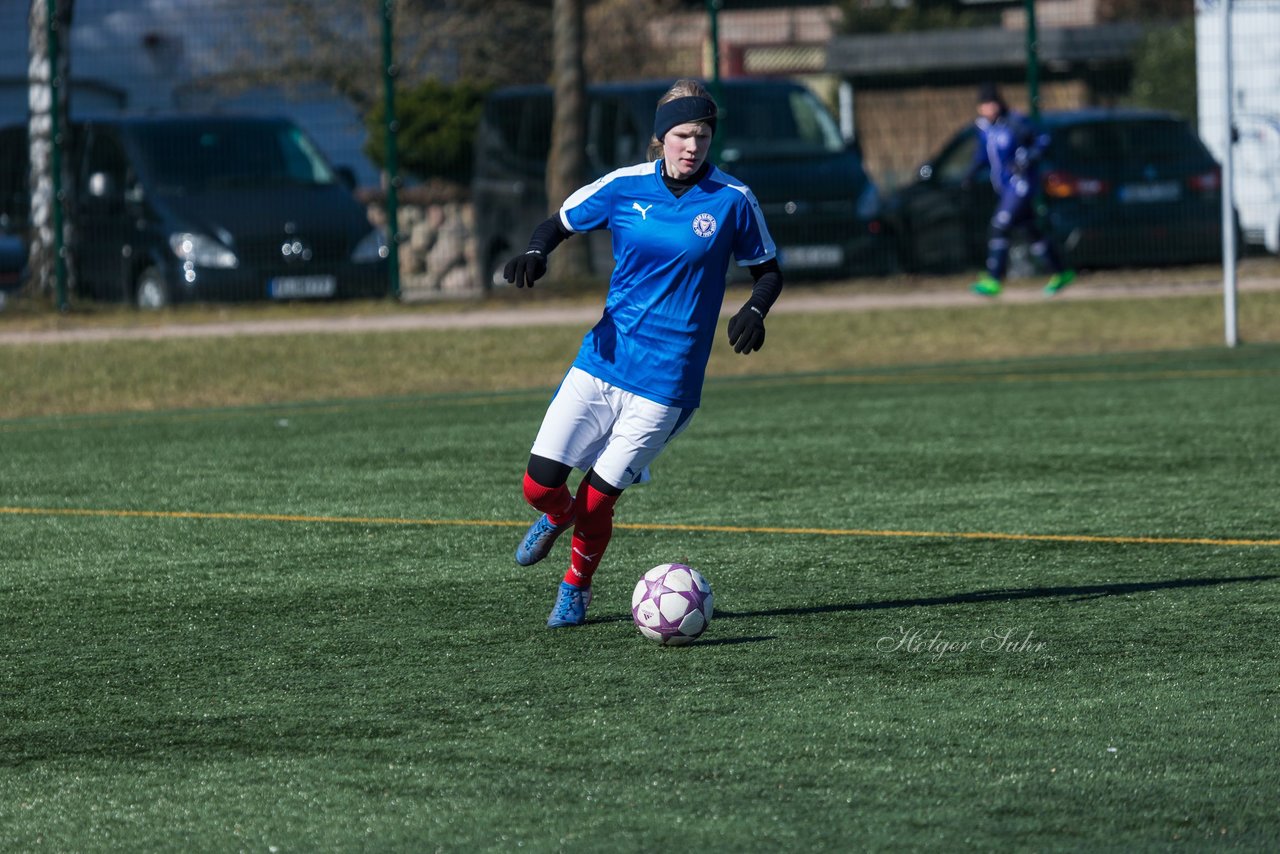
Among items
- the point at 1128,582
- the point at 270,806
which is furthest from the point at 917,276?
the point at 270,806

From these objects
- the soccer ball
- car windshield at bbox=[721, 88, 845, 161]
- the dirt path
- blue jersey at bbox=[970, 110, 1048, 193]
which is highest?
car windshield at bbox=[721, 88, 845, 161]

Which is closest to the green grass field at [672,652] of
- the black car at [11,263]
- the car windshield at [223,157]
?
the car windshield at [223,157]

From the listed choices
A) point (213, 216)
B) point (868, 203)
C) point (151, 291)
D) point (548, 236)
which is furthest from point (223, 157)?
point (548, 236)

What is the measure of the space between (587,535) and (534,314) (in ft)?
40.1

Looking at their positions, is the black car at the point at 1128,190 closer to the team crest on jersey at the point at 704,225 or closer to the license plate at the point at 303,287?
the license plate at the point at 303,287

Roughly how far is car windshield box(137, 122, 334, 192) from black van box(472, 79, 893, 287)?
2214 mm

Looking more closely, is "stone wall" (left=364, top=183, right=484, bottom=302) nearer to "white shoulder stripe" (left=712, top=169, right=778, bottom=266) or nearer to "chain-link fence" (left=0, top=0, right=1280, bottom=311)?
"chain-link fence" (left=0, top=0, right=1280, bottom=311)

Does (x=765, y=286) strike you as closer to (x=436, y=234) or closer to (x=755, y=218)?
(x=755, y=218)

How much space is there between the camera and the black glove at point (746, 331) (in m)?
6.50

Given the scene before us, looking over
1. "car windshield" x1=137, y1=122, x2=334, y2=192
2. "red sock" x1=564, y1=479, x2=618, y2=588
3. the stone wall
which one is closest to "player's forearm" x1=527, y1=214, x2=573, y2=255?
"red sock" x1=564, y1=479, x2=618, y2=588

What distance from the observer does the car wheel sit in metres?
19.1

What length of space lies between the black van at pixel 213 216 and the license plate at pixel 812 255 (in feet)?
12.1

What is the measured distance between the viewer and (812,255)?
792 inches

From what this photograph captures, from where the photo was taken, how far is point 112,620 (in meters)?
7.02
